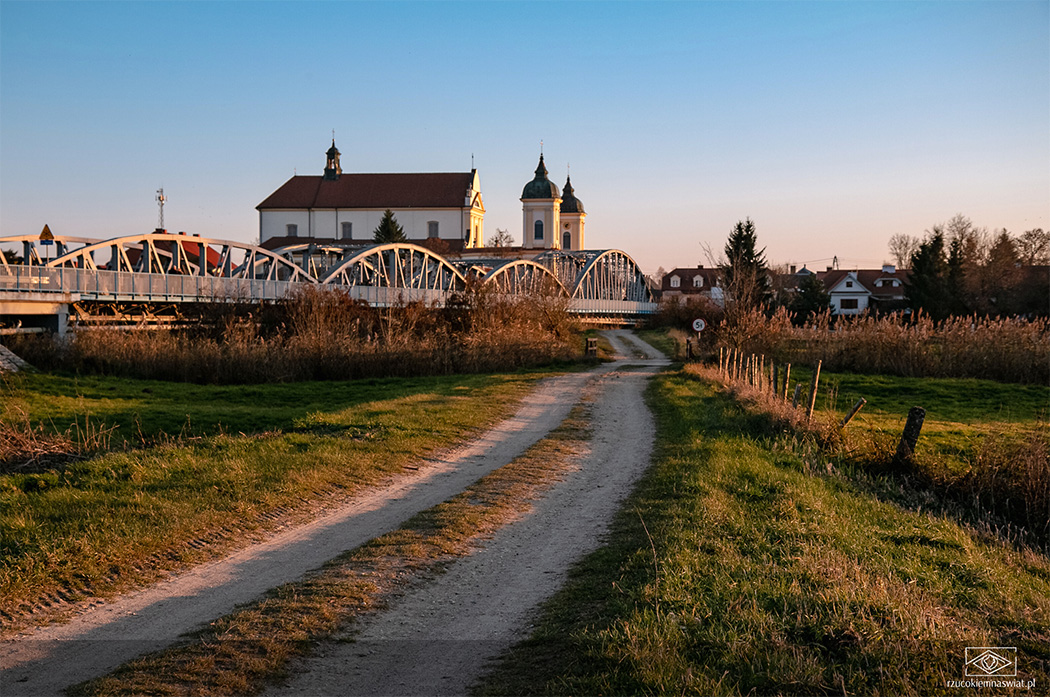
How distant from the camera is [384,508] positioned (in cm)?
1047

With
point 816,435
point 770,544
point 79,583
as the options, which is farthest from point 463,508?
point 816,435

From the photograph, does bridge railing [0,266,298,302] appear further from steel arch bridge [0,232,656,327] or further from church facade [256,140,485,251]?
church facade [256,140,485,251]

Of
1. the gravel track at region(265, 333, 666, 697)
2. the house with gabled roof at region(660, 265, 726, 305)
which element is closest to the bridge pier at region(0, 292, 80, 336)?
the gravel track at region(265, 333, 666, 697)

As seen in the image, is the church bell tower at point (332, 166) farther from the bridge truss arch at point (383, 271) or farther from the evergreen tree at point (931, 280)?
the evergreen tree at point (931, 280)

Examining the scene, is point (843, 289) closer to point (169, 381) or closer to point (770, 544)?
point (169, 381)

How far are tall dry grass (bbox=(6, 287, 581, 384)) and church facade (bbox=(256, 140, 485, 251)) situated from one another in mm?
63130

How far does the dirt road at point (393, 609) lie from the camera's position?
589 cm

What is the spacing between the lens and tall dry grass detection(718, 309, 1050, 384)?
91.0ft

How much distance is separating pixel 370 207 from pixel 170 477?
297ft

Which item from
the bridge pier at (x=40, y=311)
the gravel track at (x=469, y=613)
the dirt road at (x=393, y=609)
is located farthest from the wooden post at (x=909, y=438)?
the bridge pier at (x=40, y=311)

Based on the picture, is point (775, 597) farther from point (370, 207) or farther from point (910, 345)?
point (370, 207)

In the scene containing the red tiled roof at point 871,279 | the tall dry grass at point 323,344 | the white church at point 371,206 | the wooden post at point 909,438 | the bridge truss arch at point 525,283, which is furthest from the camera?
the white church at point 371,206

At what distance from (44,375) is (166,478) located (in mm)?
17640

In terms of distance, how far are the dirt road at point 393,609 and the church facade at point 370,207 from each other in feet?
286
